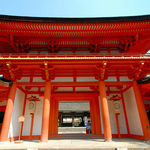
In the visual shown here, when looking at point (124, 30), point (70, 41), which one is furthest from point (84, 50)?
point (124, 30)

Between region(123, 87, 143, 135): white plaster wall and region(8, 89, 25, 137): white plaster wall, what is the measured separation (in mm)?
9447

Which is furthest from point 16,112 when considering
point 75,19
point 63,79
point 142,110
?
point 142,110

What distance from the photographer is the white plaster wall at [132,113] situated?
8.96 meters

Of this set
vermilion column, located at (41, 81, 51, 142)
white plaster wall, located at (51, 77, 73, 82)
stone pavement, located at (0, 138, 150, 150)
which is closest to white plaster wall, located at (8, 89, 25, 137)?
stone pavement, located at (0, 138, 150, 150)

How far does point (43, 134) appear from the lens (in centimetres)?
761

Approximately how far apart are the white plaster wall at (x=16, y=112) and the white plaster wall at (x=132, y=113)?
945 centimetres

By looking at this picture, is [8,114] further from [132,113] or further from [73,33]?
[132,113]

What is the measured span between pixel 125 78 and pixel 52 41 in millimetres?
7260

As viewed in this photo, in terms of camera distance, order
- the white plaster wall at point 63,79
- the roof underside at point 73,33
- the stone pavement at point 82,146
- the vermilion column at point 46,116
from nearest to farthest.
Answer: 1. the stone pavement at point 82,146
2. the vermilion column at point 46,116
3. the roof underside at point 73,33
4. the white plaster wall at point 63,79

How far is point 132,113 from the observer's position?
9695mm

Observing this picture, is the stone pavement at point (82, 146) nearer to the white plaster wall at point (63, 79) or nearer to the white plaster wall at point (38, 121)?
the white plaster wall at point (38, 121)

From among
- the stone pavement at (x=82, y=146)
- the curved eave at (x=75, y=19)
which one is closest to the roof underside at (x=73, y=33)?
the curved eave at (x=75, y=19)

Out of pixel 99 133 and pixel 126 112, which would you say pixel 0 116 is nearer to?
pixel 99 133

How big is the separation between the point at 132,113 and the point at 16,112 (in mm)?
9543
